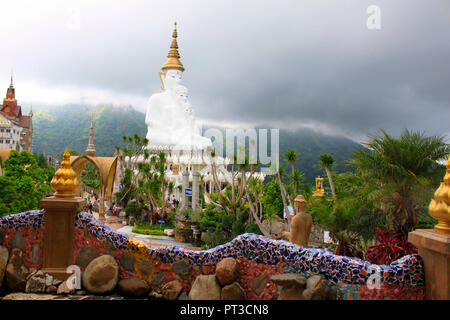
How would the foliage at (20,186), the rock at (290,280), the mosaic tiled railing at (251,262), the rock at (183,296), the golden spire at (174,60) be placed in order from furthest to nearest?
the golden spire at (174,60) < the foliage at (20,186) < the rock at (183,296) < the rock at (290,280) < the mosaic tiled railing at (251,262)

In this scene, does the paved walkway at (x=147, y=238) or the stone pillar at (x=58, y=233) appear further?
the paved walkway at (x=147, y=238)

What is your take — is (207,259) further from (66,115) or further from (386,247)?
(66,115)

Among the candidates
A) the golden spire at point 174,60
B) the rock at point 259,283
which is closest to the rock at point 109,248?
the rock at point 259,283

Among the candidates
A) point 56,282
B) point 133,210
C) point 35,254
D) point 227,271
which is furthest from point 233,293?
point 133,210

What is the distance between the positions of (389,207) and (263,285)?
110 inches

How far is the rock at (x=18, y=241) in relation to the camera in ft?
15.3

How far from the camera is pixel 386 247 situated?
16.3ft

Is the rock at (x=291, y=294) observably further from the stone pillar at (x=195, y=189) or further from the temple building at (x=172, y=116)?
the temple building at (x=172, y=116)

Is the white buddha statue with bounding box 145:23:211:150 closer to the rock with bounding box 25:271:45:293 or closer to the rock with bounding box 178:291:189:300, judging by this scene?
the rock with bounding box 25:271:45:293

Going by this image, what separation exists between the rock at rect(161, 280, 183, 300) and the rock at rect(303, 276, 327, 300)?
159 cm

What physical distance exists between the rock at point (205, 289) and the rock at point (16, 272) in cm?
230

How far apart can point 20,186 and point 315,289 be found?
925 centimetres

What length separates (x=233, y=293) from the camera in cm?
388

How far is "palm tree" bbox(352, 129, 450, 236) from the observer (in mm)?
5109
